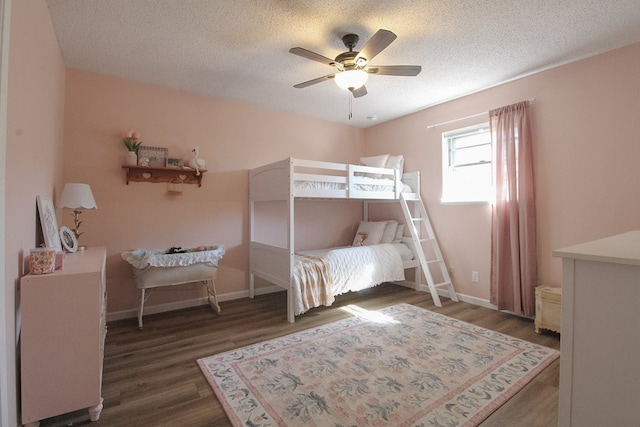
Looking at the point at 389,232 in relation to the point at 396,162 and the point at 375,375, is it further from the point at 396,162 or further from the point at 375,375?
the point at 375,375

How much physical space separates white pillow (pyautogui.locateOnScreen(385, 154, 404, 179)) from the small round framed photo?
3540 millimetres

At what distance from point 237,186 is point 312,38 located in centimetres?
197

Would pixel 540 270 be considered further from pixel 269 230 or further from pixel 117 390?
pixel 117 390


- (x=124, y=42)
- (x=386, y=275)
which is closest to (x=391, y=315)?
(x=386, y=275)

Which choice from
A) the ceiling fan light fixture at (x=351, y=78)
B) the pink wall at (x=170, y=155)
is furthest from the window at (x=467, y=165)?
the pink wall at (x=170, y=155)

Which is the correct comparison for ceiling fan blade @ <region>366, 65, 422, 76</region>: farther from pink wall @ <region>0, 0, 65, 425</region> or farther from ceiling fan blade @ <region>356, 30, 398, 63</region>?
pink wall @ <region>0, 0, 65, 425</region>

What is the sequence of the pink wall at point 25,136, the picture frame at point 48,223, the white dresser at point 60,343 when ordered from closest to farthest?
the pink wall at point 25,136, the white dresser at point 60,343, the picture frame at point 48,223

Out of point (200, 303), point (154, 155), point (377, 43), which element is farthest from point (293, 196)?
point (200, 303)

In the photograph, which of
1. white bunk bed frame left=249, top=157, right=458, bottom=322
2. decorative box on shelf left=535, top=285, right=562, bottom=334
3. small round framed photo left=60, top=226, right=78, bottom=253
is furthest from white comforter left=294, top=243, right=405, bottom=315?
small round framed photo left=60, top=226, right=78, bottom=253

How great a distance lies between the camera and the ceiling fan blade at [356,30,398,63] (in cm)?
181

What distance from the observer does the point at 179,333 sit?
2605 millimetres

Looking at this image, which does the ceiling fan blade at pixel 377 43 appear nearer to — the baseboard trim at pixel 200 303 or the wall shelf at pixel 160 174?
the wall shelf at pixel 160 174

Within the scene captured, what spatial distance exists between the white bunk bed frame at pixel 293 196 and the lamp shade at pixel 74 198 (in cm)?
160

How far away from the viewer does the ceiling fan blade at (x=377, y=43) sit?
5.93ft
